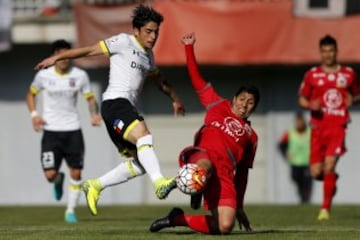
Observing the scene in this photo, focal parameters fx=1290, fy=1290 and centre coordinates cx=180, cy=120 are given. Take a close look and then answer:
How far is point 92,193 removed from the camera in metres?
13.1

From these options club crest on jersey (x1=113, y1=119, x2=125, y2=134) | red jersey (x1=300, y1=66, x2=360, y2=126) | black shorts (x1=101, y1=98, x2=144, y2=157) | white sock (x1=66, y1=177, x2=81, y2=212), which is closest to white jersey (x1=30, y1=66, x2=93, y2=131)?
white sock (x1=66, y1=177, x2=81, y2=212)

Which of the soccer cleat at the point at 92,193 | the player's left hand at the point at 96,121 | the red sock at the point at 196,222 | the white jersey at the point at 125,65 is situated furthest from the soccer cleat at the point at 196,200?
the player's left hand at the point at 96,121

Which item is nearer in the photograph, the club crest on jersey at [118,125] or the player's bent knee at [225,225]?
the player's bent knee at [225,225]

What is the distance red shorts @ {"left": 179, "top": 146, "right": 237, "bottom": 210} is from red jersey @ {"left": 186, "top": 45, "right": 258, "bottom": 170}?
0.06 m

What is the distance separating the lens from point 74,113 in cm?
1805

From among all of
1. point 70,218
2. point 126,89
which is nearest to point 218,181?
point 126,89

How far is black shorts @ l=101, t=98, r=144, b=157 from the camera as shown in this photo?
12.9 metres

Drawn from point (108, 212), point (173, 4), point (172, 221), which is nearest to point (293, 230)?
point (172, 221)

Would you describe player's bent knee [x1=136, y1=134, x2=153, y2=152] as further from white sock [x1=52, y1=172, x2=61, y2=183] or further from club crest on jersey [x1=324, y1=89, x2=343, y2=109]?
white sock [x1=52, y1=172, x2=61, y2=183]

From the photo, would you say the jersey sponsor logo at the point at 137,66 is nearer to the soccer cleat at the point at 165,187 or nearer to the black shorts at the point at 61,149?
the soccer cleat at the point at 165,187

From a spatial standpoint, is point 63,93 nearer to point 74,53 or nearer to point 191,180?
point 74,53

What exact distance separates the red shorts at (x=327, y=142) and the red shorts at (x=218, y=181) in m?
5.04

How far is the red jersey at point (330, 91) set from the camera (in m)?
17.2

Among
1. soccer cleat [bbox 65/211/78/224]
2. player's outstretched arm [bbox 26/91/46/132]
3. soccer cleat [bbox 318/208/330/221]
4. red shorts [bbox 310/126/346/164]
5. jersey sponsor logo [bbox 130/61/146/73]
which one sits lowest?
soccer cleat [bbox 65/211/78/224]
